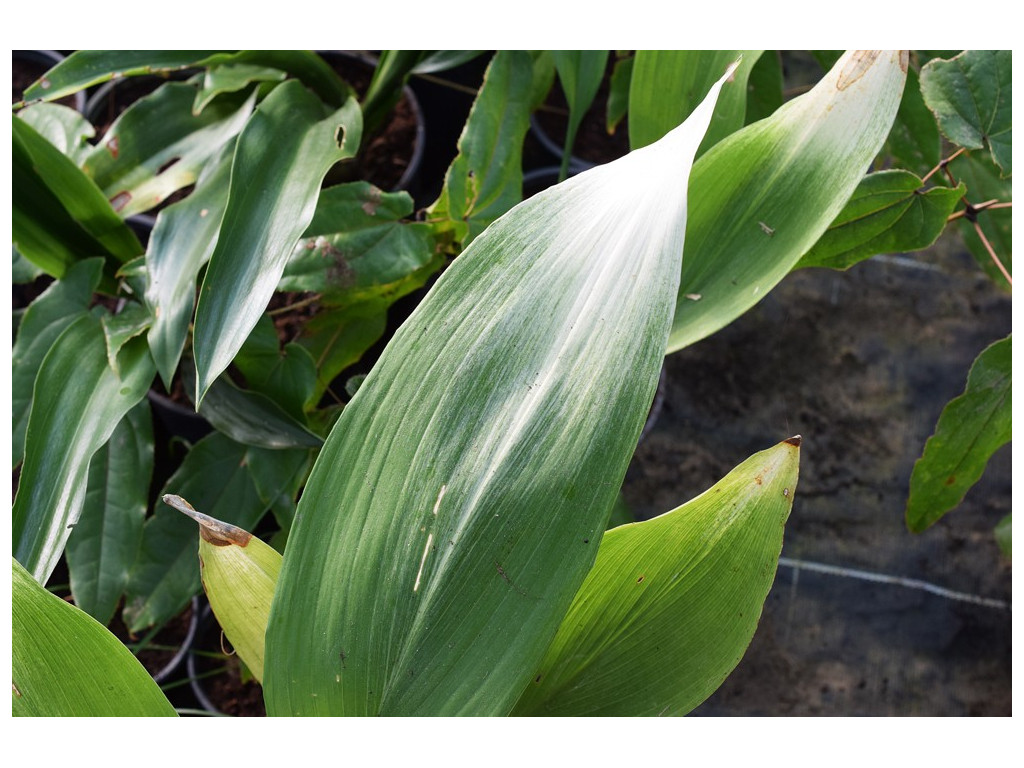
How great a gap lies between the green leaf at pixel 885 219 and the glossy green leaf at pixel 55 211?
0.55 metres

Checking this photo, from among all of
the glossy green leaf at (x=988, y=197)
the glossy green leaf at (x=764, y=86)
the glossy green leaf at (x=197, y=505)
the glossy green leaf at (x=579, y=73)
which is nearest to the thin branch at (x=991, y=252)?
the glossy green leaf at (x=988, y=197)

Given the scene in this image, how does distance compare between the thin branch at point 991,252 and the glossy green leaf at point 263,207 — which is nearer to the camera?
the glossy green leaf at point 263,207

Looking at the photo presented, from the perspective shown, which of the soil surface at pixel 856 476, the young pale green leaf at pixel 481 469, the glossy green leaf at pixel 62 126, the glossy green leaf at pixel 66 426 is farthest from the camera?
Result: the soil surface at pixel 856 476

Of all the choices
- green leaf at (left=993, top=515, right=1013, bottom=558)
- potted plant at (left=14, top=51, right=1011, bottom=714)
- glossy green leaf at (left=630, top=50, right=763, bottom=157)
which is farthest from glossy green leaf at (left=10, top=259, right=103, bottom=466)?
green leaf at (left=993, top=515, right=1013, bottom=558)

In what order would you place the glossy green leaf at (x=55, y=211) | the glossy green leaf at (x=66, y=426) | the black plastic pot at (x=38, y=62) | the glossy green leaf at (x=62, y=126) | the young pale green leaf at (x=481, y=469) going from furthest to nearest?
the black plastic pot at (x=38, y=62) → the glossy green leaf at (x=62, y=126) → the glossy green leaf at (x=55, y=211) → the glossy green leaf at (x=66, y=426) → the young pale green leaf at (x=481, y=469)

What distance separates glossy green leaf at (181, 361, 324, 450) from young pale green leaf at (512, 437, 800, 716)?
0.82 ft

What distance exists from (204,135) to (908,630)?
3.54ft

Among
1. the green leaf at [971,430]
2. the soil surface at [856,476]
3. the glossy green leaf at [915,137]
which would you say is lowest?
the soil surface at [856,476]

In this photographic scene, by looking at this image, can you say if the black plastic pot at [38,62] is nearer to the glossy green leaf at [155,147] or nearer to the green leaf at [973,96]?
the glossy green leaf at [155,147]

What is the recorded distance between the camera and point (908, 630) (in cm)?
105

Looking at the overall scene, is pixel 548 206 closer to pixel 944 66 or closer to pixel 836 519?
pixel 944 66

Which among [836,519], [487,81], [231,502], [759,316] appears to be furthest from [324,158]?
[836,519]

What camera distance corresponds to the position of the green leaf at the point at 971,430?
0.54 meters

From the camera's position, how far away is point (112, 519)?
60cm
